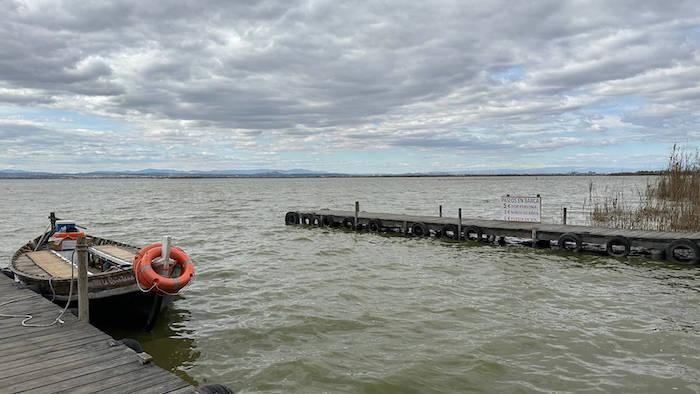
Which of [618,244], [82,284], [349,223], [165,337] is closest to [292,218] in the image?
[349,223]

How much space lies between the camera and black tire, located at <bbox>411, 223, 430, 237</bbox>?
72.5 ft

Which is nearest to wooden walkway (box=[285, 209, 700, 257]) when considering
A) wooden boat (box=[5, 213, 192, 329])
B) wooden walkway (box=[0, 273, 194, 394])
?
wooden boat (box=[5, 213, 192, 329])

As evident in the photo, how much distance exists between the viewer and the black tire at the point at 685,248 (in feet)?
48.0

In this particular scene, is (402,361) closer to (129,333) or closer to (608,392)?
(608,392)

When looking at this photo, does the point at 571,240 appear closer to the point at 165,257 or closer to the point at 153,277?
the point at 165,257

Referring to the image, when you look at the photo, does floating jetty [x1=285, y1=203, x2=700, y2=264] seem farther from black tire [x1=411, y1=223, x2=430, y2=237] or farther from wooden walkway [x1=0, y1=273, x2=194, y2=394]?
wooden walkway [x1=0, y1=273, x2=194, y2=394]

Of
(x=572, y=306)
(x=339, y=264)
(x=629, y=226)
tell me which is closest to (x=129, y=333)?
(x=339, y=264)

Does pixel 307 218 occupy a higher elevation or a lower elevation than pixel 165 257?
lower

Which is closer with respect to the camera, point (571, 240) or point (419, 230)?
point (571, 240)

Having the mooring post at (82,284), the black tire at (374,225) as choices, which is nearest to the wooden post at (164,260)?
the mooring post at (82,284)

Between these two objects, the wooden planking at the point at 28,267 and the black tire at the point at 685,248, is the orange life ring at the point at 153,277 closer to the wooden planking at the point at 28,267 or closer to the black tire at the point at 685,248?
the wooden planking at the point at 28,267

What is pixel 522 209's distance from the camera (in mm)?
19844

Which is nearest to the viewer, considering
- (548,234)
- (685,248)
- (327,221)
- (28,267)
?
(28,267)

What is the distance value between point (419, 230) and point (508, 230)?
487cm
